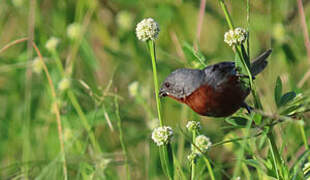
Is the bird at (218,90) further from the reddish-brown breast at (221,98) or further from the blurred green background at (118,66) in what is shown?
the blurred green background at (118,66)

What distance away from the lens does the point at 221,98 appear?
0.88 m

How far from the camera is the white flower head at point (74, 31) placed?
1825 mm

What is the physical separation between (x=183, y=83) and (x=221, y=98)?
10cm

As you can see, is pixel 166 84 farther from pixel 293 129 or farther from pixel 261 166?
pixel 293 129

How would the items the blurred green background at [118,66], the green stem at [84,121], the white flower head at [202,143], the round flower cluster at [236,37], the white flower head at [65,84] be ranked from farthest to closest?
the blurred green background at [118,66] → the white flower head at [65,84] → the green stem at [84,121] → the white flower head at [202,143] → the round flower cluster at [236,37]

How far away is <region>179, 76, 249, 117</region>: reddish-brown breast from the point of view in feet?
2.90

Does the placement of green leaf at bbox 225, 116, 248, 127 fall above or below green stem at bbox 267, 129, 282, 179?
above

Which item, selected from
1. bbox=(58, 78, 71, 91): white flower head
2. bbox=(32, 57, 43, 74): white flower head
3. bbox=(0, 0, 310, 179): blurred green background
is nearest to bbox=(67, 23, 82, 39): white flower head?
bbox=(0, 0, 310, 179): blurred green background

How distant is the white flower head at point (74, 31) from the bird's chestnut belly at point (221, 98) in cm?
102

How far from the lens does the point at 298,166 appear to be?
88 cm

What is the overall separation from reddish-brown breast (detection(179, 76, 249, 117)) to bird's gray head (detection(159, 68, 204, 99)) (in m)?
0.03

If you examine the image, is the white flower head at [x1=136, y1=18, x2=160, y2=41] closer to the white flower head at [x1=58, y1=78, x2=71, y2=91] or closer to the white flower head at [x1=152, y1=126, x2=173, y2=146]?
the white flower head at [x1=152, y1=126, x2=173, y2=146]

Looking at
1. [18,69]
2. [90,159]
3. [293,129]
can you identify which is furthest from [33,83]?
[293,129]

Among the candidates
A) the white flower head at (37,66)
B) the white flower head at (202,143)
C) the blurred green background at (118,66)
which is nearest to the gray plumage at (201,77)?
the white flower head at (202,143)
